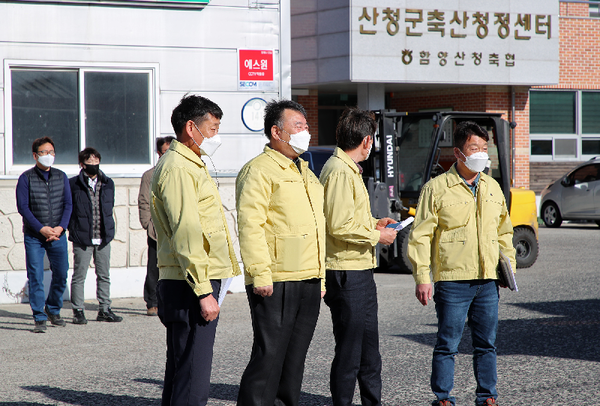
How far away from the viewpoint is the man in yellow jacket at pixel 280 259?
4062 mm

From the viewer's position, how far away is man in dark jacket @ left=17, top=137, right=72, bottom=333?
7.87 m

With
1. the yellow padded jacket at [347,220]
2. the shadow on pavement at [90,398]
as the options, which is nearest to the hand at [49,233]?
the shadow on pavement at [90,398]

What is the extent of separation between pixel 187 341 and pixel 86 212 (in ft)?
16.0

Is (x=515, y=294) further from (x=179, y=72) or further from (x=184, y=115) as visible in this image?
(x=184, y=115)

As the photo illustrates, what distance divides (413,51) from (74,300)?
15.8 metres

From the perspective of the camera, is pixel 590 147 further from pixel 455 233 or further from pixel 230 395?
pixel 230 395

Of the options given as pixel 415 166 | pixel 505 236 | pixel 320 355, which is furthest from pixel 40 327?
pixel 415 166

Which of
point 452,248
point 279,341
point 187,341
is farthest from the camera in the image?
point 452,248

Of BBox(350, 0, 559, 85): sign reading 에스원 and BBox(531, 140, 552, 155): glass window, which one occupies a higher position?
BBox(350, 0, 559, 85): sign reading 에스원

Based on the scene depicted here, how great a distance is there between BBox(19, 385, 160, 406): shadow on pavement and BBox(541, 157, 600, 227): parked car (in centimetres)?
1685

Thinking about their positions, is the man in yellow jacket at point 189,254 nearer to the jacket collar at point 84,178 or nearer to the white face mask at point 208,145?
the white face mask at point 208,145

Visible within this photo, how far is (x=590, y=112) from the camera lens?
25688mm

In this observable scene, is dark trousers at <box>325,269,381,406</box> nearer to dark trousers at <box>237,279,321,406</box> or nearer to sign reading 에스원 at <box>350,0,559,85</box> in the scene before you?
dark trousers at <box>237,279,321,406</box>

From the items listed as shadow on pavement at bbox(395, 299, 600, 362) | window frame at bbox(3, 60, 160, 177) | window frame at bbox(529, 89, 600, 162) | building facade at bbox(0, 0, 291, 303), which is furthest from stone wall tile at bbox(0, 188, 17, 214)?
window frame at bbox(529, 89, 600, 162)
